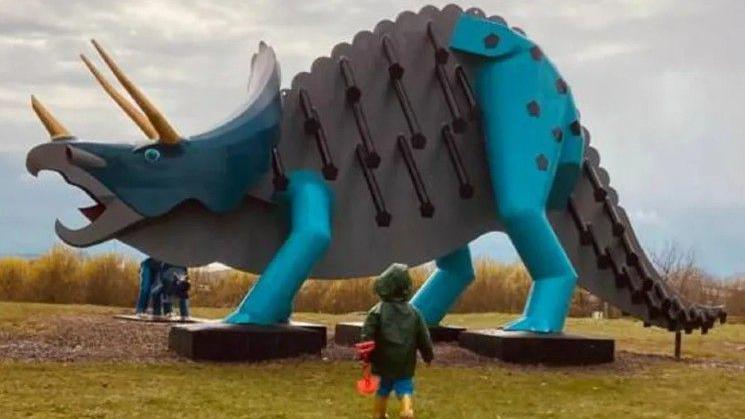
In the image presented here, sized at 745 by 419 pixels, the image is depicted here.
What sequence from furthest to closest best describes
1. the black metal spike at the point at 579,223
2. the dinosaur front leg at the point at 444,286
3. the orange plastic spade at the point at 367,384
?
the dinosaur front leg at the point at 444,286 < the black metal spike at the point at 579,223 < the orange plastic spade at the point at 367,384

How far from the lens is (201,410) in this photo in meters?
7.71

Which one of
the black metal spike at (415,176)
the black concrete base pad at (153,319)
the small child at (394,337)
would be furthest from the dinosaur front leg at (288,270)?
the black concrete base pad at (153,319)

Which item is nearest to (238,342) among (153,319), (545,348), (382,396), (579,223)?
(545,348)

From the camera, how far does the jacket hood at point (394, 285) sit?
22.8 ft

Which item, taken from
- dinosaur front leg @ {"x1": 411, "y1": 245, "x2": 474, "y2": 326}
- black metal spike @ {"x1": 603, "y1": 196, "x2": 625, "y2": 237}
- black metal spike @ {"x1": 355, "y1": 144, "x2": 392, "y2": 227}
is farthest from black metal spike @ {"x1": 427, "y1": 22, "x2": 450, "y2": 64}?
black metal spike @ {"x1": 603, "y1": 196, "x2": 625, "y2": 237}

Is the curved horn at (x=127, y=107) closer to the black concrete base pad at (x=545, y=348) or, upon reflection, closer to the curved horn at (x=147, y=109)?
the curved horn at (x=147, y=109)

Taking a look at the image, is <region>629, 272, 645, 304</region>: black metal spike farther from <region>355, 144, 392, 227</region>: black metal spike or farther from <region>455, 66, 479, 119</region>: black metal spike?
<region>355, 144, 392, 227</region>: black metal spike

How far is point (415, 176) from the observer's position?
12008mm

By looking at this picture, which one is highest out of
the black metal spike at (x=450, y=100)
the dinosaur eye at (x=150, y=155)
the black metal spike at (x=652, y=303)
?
the black metal spike at (x=450, y=100)

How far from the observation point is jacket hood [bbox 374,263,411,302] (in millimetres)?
6961

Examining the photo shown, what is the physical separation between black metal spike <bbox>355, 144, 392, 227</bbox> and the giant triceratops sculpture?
0.02m

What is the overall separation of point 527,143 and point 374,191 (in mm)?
1787

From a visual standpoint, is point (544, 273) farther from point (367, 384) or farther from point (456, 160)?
point (367, 384)

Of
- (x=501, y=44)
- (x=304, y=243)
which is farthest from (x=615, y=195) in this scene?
(x=304, y=243)
